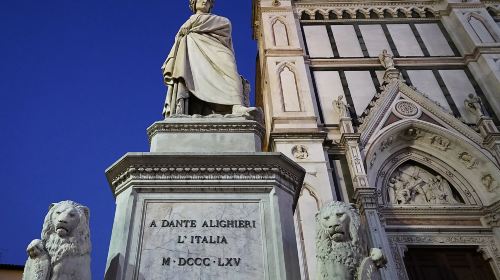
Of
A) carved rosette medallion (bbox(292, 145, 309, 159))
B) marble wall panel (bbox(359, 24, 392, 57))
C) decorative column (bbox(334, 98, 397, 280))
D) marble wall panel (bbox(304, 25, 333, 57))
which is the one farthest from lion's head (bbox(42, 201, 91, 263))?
marble wall panel (bbox(359, 24, 392, 57))

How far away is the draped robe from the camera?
5.72 meters

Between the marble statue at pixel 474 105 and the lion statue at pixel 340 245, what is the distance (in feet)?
36.1

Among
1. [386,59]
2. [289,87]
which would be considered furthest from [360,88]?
[289,87]

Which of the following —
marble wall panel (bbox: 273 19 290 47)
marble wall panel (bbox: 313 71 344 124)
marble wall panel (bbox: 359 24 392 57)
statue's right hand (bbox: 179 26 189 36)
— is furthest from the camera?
marble wall panel (bbox: 359 24 392 57)

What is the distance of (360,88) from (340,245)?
11.4 metres

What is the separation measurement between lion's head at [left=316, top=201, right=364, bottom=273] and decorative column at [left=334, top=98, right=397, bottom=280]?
6.47 m

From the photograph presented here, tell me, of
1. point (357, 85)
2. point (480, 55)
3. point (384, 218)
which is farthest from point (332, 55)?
point (384, 218)

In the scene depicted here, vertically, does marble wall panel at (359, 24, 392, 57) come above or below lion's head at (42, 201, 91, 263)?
above

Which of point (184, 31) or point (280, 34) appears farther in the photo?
point (280, 34)

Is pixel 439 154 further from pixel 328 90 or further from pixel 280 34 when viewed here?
pixel 280 34

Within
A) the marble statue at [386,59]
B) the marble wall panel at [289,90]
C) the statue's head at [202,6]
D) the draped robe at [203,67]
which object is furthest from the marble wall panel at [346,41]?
the draped robe at [203,67]

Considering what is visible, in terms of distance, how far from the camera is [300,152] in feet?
38.5

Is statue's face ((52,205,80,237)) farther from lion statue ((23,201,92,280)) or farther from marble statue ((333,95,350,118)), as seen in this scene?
marble statue ((333,95,350,118))

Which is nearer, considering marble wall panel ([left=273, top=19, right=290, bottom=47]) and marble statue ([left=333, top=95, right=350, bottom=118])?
marble statue ([left=333, top=95, right=350, bottom=118])
